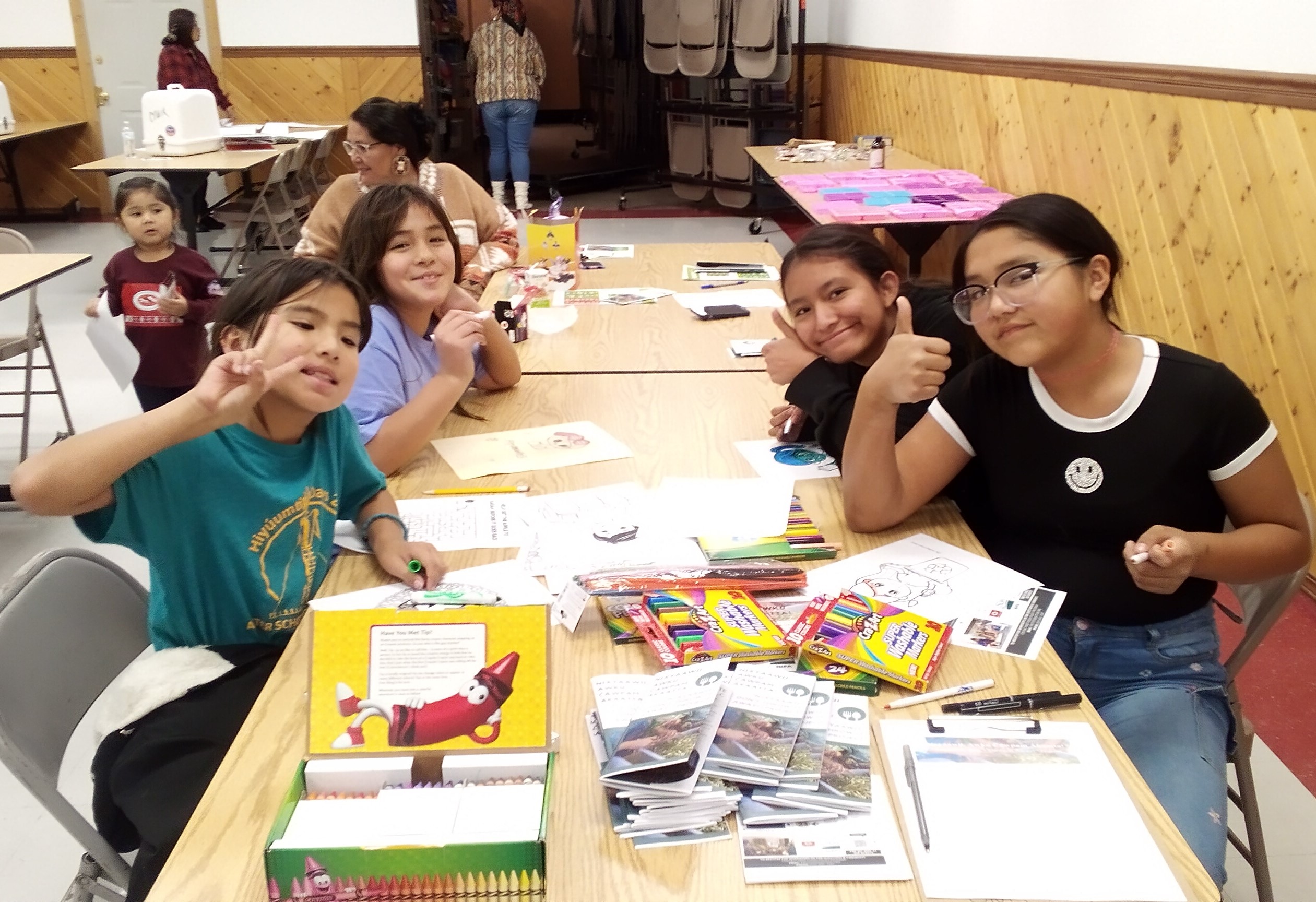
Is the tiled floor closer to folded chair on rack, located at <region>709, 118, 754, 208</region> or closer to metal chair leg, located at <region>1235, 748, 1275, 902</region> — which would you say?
metal chair leg, located at <region>1235, 748, 1275, 902</region>

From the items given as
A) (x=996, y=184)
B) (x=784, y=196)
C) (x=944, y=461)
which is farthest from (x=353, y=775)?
(x=784, y=196)

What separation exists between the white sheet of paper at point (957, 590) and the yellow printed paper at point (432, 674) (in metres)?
0.53

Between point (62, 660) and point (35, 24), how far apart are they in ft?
28.4

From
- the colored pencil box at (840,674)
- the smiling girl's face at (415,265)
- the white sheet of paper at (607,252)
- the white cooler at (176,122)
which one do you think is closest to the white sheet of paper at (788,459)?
the colored pencil box at (840,674)

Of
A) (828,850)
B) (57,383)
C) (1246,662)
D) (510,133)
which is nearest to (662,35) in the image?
(510,133)

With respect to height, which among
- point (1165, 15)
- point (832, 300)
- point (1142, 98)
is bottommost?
point (832, 300)

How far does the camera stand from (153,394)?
11.2ft

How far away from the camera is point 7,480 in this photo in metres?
3.59

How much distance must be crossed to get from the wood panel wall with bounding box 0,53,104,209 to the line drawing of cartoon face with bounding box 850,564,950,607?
871cm

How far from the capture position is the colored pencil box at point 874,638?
118 cm

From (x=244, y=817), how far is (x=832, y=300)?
130 cm

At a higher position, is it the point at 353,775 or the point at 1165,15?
the point at 1165,15

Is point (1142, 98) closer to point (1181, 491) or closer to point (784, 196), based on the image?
point (1181, 491)

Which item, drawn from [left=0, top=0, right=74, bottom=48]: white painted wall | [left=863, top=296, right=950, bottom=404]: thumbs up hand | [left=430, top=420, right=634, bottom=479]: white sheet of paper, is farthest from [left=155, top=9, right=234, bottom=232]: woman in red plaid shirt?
[left=863, top=296, right=950, bottom=404]: thumbs up hand
